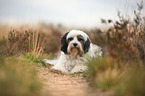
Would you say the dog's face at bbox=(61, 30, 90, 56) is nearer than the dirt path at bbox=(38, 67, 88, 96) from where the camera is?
No

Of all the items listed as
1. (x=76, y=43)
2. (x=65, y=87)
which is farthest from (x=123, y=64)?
(x=76, y=43)

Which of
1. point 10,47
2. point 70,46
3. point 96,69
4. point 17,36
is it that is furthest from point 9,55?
point 96,69

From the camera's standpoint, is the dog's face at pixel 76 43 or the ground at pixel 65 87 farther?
the dog's face at pixel 76 43

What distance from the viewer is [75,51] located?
6.10 m

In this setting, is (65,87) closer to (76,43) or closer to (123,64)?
(123,64)

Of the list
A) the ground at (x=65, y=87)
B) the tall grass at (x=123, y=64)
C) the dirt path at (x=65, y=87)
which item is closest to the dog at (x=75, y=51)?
the ground at (x=65, y=87)

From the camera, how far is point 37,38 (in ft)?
25.0

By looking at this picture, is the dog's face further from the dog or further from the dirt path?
the dirt path

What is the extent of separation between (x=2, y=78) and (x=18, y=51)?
4.60 m

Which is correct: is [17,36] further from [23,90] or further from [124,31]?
[23,90]

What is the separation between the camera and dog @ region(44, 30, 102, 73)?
19.7 ft

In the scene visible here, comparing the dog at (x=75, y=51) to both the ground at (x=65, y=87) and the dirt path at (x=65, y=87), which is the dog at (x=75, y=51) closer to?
the ground at (x=65, y=87)

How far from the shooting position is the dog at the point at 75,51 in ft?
19.7

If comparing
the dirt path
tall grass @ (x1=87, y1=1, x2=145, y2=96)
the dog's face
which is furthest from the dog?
tall grass @ (x1=87, y1=1, x2=145, y2=96)
